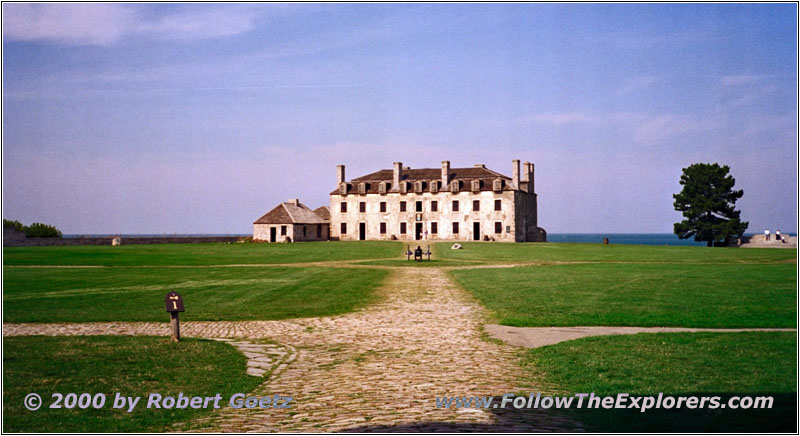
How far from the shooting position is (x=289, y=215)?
68.5 meters

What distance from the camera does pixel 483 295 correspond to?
18.2 metres

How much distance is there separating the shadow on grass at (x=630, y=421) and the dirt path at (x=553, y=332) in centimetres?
401

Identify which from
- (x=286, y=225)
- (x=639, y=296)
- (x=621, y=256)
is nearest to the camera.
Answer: (x=639, y=296)

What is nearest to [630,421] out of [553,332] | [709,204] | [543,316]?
[553,332]

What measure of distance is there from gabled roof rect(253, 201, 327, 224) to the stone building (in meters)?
3.26

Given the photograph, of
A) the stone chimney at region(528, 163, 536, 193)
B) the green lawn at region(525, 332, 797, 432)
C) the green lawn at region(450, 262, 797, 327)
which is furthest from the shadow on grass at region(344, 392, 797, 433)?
the stone chimney at region(528, 163, 536, 193)

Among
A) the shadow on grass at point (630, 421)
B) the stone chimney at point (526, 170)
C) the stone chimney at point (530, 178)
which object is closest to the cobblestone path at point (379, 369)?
the shadow on grass at point (630, 421)

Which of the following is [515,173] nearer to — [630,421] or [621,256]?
[621,256]

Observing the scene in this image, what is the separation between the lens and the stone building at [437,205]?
225 ft

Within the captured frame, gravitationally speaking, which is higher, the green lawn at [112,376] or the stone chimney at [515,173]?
the stone chimney at [515,173]

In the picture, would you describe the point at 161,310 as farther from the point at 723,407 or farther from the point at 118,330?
the point at 723,407

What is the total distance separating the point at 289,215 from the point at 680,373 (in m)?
61.9

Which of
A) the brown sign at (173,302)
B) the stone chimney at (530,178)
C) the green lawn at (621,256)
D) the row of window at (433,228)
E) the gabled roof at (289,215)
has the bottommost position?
the green lawn at (621,256)

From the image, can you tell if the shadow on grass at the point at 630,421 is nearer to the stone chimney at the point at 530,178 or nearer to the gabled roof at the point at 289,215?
the gabled roof at the point at 289,215
